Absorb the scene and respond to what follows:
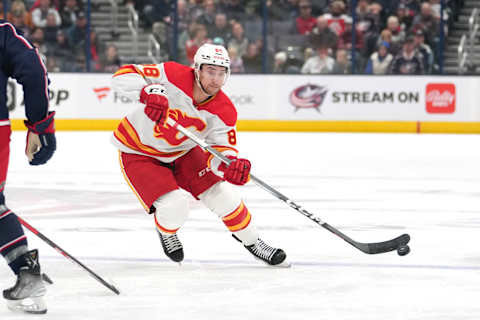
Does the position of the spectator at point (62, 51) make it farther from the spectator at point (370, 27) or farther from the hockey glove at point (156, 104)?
the hockey glove at point (156, 104)

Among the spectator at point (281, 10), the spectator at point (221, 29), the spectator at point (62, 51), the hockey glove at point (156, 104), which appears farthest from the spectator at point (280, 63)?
the hockey glove at point (156, 104)

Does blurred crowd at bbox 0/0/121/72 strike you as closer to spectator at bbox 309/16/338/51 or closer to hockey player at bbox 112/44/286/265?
spectator at bbox 309/16/338/51

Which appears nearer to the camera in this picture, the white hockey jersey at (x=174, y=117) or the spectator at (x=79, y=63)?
the white hockey jersey at (x=174, y=117)

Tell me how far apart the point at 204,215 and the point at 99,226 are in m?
0.64

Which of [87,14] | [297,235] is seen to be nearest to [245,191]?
[297,235]

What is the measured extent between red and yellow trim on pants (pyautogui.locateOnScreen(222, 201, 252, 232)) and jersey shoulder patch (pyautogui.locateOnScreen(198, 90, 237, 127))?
1.11 ft

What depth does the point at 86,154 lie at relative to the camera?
26.0 feet

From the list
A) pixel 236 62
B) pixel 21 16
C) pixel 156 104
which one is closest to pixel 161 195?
pixel 156 104

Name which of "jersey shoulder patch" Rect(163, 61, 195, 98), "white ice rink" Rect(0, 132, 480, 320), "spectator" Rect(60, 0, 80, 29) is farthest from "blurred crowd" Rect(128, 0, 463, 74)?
"jersey shoulder patch" Rect(163, 61, 195, 98)

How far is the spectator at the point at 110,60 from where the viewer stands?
1080 centimetres

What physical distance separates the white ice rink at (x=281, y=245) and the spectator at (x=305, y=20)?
3.49 m

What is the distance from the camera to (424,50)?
35.8ft

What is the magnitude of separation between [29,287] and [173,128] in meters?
1.05

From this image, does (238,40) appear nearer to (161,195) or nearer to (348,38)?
(348,38)
